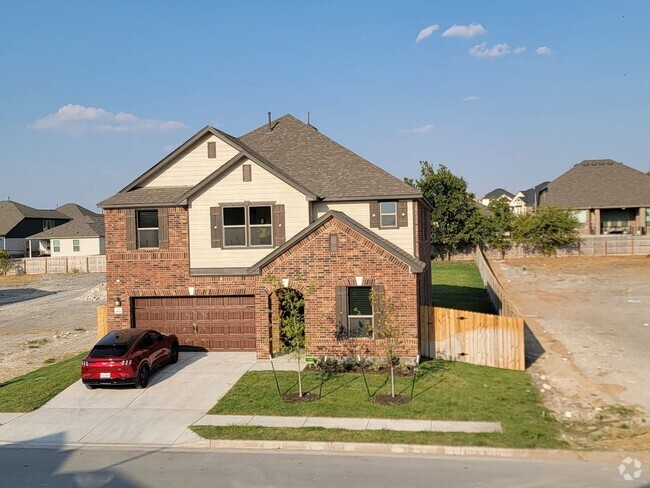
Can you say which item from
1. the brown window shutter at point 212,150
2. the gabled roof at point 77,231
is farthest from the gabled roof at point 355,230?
the gabled roof at point 77,231

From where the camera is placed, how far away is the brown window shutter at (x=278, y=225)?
19.3 meters

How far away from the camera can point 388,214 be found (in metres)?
20.5

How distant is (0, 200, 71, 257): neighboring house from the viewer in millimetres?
66375

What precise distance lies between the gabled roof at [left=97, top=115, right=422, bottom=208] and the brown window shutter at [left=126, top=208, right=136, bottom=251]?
352mm

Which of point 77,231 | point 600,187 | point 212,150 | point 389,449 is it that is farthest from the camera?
point 77,231

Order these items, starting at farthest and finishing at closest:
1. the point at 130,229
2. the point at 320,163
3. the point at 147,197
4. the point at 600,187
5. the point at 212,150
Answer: the point at 600,187 → the point at 320,163 → the point at 212,150 → the point at 147,197 → the point at 130,229

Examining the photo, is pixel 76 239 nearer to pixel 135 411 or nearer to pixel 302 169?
pixel 302 169

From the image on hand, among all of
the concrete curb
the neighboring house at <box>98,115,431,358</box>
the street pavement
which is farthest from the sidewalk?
the neighboring house at <box>98,115,431,358</box>

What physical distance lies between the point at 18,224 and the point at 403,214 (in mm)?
62914

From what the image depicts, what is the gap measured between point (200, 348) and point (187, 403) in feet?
17.6

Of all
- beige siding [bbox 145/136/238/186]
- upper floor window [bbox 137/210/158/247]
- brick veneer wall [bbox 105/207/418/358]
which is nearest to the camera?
brick veneer wall [bbox 105/207/418/358]

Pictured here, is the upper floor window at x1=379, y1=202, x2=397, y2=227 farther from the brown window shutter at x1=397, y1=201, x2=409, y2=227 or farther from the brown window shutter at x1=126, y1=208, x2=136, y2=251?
the brown window shutter at x1=126, y1=208, x2=136, y2=251

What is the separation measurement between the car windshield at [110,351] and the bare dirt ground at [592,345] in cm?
1161

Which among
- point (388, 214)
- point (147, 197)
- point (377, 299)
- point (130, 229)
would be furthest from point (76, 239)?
point (377, 299)
